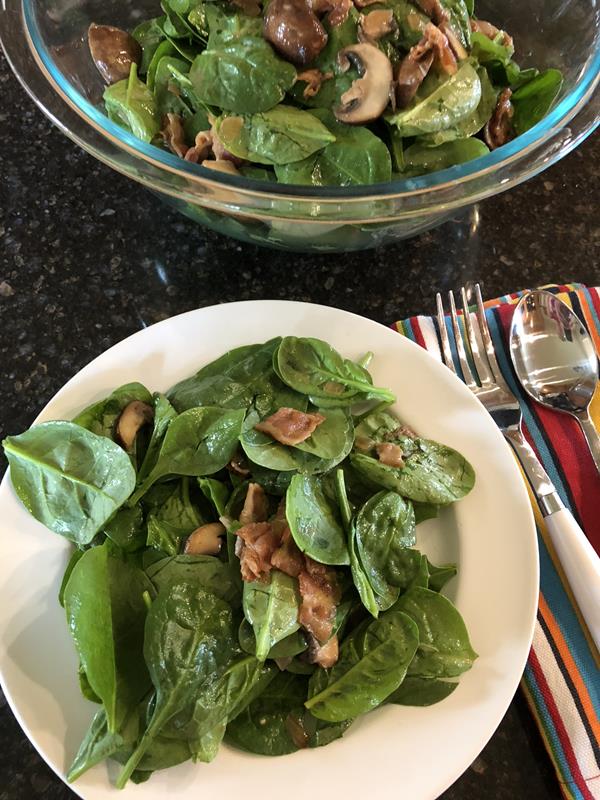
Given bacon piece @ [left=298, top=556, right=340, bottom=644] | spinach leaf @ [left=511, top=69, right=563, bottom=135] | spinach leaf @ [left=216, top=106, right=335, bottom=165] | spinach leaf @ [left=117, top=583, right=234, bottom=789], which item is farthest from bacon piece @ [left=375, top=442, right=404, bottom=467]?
spinach leaf @ [left=511, top=69, right=563, bottom=135]

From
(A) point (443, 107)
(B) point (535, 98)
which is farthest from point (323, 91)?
(B) point (535, 98)

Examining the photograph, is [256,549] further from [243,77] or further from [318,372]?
[243,77]

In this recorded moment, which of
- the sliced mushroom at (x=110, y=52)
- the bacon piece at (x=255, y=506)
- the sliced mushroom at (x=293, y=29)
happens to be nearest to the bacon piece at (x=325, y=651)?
the bacon piece at (x=255, y=506)

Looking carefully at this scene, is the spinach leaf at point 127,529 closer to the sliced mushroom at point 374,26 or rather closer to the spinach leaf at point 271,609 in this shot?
the spinach leaf at point 271,609

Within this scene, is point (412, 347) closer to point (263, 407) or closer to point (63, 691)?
point (263, 407)

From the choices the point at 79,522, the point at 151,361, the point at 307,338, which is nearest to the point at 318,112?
the point at 307,338

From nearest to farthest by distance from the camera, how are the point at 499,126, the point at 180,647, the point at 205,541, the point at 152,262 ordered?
1. the point at 180,647
2. the point at 205,541
3. the point at 499,126
4. the point at 152,262
